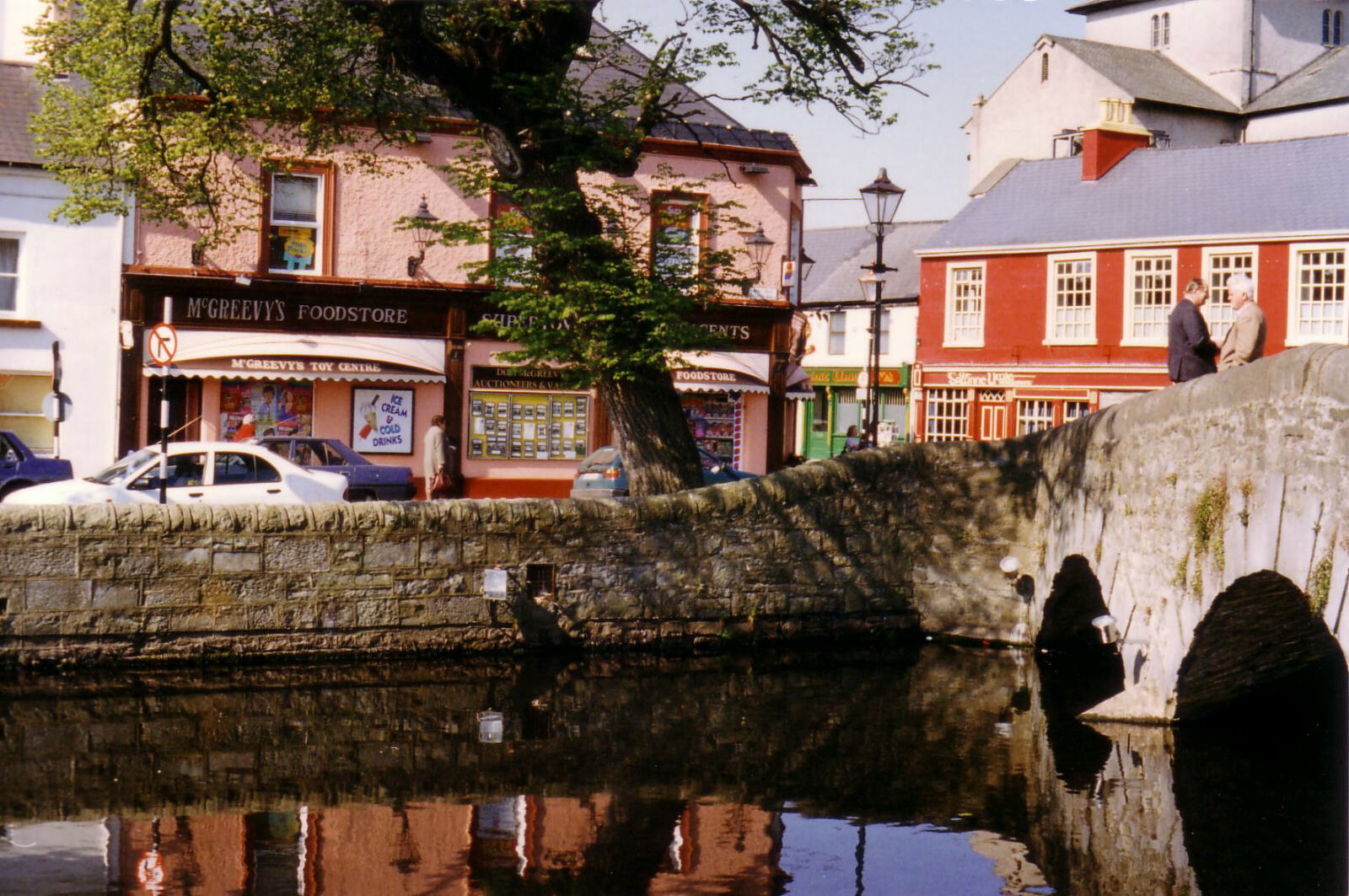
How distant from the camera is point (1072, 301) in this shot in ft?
116

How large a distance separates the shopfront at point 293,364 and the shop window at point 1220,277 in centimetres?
1659

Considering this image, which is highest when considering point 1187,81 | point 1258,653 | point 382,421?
point 1187,81

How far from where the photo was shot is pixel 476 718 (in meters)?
11.2

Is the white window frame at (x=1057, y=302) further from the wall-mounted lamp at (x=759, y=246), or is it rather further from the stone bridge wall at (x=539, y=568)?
the stone bridge wall at (x=539, y=568)

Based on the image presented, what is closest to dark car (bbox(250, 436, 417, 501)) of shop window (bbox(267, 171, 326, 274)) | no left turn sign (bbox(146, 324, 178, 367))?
shop window (bbox(267, 171, 326, 274))

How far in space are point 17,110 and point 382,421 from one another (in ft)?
27.3

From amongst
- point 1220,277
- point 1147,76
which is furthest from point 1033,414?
point 1147,76

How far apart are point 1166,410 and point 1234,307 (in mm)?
1280

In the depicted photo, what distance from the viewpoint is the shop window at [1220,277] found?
32.7 m

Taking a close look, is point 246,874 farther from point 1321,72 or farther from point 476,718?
point 1321,72

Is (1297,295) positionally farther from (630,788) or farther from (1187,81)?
(630,788)

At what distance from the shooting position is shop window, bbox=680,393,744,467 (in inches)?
1168

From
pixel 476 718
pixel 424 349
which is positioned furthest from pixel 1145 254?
pixel 476 718

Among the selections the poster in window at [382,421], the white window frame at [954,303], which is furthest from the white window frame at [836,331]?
the poster in window at [382,421]
